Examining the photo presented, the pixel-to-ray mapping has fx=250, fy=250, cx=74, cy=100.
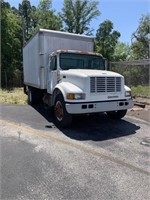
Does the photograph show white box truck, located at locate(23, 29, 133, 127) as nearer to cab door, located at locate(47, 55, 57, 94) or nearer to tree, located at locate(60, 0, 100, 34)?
cab door, located at locate(47, 55, 57, 94)

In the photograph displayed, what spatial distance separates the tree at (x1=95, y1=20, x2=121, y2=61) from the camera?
120 ft

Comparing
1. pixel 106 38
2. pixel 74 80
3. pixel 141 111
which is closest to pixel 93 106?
pixel 74 80

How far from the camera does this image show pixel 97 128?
24.4 ft

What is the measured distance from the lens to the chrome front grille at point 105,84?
7141 millimetres

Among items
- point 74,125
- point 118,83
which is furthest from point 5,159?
point 118,83

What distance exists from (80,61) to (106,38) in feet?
97.3

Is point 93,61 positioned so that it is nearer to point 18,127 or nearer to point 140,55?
point 18,127

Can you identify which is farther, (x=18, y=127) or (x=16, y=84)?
(x=16, y=84)

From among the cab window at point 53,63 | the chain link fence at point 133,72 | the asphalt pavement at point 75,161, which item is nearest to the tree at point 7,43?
the chain link fence at point 133,72

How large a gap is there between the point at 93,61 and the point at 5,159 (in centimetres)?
521

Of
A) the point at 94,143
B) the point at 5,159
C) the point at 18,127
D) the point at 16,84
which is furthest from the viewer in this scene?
the point at 16,84

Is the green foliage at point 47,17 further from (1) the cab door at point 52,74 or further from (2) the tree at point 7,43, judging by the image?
(1) the cab door at point 52,74

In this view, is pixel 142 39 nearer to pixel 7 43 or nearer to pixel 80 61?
pixel 7 43

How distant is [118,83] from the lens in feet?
24.9
